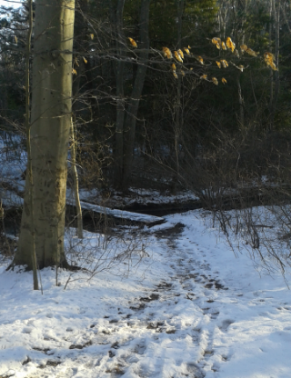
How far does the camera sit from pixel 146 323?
412 centimetres

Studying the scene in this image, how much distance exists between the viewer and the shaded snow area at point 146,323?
3.07m

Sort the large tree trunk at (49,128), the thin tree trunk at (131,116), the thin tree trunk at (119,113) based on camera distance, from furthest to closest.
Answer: the thin tree trunk at (131,116)
the thin tree trunk at (119,113)
the large tree trunk at (49,128)

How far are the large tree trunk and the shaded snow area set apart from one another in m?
0.51

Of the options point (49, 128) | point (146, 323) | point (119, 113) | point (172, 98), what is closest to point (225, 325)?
point (146, 323)

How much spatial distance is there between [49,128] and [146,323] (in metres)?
2.90

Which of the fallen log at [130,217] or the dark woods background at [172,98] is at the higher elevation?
the dark woods background at [172,98]

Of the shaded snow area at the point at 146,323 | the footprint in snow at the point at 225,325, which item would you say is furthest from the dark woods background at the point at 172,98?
the footprint in snow at the point at 225,325

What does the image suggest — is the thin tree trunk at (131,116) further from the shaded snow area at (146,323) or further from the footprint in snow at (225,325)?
the footprint in snow at (225,325)

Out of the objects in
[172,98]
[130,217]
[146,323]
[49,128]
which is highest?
[172,98]

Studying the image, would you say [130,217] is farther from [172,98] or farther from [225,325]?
[225,325]

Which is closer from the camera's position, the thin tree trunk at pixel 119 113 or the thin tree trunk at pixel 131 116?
the thin tree trunk at pixel 119 113

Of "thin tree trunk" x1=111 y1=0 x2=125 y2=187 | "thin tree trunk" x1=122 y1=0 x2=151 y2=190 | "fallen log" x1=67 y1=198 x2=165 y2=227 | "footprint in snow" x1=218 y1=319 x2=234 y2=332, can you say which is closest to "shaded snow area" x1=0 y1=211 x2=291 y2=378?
"footprint in snow" x1=218 y1=319 x2=234 y2=332

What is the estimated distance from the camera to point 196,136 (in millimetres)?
19969

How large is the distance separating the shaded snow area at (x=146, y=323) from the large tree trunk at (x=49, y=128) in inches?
20.0
